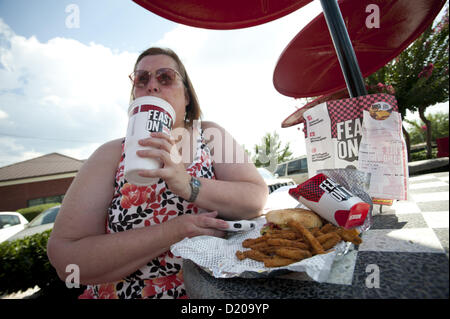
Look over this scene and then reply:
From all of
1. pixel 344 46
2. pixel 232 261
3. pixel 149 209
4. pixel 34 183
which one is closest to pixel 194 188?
pixel 149 209

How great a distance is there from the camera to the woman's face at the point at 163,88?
127cm

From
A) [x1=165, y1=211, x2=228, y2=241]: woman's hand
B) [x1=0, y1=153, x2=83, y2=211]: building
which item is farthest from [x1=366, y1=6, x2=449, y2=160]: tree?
[x1=0, y1=153, x2=83, y2=211]: building

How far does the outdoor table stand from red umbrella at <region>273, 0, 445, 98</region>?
0.96 meters

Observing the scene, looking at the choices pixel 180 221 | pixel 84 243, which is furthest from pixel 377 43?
pixel 84 243

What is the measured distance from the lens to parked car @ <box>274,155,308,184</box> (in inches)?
344

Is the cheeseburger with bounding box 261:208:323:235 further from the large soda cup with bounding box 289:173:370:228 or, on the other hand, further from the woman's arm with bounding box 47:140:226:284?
the woman's arm with bounding box 47:140:226:284

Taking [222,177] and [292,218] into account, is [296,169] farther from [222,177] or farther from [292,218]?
[292,218]

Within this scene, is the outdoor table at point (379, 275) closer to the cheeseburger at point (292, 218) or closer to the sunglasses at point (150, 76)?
the cheeseburger at point (292, 218)

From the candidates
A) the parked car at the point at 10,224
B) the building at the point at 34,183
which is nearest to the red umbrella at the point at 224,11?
the parked car at the point at 10,224

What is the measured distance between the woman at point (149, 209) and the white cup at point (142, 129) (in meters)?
0.04

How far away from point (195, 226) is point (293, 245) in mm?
414

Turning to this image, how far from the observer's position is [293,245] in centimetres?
67

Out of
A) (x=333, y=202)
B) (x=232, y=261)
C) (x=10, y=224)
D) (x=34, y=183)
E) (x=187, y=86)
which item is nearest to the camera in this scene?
(x=232, y=261)

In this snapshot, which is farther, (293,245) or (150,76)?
(150,76)
